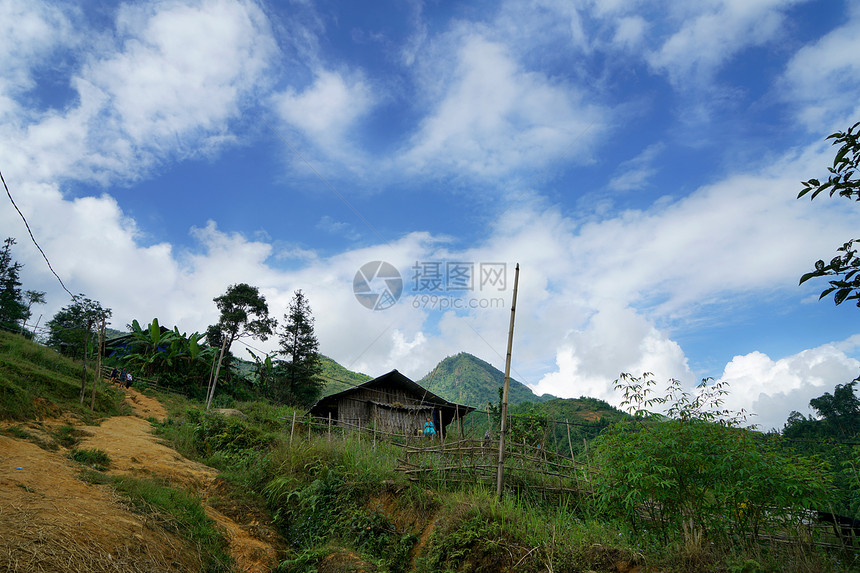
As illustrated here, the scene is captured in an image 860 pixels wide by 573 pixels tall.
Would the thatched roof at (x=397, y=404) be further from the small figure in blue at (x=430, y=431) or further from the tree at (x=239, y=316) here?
the tree at (x=239, y=316)

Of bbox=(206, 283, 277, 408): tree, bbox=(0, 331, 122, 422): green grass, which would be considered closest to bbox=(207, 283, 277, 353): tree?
bbox=(206, 283, 277, 408): tree

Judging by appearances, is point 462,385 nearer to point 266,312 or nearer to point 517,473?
point 266,312

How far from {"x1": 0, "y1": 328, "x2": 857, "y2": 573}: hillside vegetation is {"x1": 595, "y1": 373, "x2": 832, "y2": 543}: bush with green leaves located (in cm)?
2

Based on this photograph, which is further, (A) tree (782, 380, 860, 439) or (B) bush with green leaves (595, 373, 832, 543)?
(A) tree (782, 380, 860, 439)

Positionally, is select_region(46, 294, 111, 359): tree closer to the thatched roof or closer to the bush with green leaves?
the thatched roof

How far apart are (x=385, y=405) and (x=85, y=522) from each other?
13037 millimetres

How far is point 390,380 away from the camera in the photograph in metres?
18.6

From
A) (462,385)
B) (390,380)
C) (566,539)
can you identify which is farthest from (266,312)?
(566,539)

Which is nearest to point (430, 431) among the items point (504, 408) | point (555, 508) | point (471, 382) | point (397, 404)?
point (397, 404)

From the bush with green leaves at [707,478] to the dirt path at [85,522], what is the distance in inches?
211

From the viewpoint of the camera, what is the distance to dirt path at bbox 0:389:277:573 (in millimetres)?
4668

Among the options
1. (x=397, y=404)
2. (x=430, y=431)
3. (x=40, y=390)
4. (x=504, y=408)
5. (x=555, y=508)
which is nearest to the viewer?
(x=504, y=408)

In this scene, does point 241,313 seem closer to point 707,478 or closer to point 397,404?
point 397,404

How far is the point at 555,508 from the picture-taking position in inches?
323
